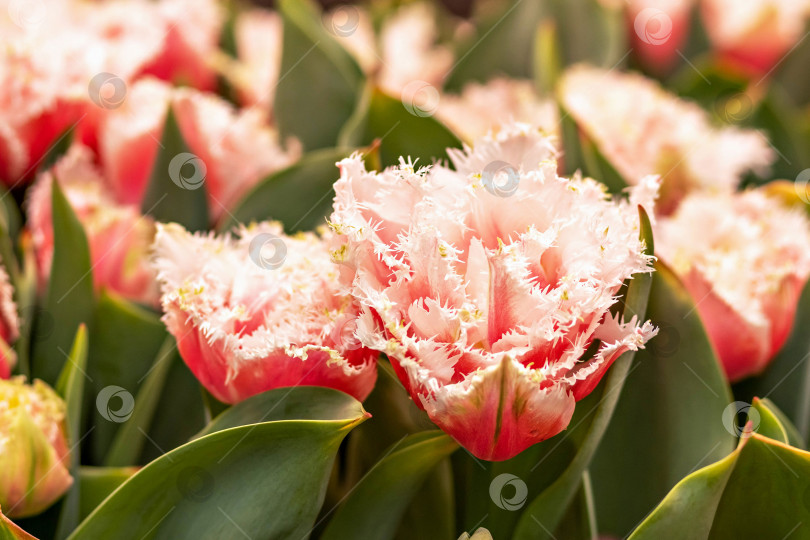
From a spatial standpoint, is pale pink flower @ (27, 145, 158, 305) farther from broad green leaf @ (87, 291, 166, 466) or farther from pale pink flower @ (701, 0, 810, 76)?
pale pink flower @ (701, 0, 810, 76)

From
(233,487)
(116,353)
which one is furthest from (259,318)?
(116,353)

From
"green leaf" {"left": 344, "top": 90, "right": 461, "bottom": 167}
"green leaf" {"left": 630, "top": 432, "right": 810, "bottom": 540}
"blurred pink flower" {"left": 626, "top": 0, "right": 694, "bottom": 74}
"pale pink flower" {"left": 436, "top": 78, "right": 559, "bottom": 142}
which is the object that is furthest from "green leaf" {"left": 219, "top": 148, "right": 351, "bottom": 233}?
"blurred pink flower" {"left": 626, "top": 0, "right": 694, "bottom": 74}

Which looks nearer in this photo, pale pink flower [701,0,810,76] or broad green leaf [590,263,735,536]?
broad green leaf [590,263,735,536]

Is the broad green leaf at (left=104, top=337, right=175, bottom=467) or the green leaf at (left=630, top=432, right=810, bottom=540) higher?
the green leaf at (left=630, top=432, right=810, bottom=540)

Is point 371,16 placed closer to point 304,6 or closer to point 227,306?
point 304,6

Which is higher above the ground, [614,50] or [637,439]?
[614,50]

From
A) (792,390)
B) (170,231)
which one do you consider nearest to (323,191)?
(170,231)
